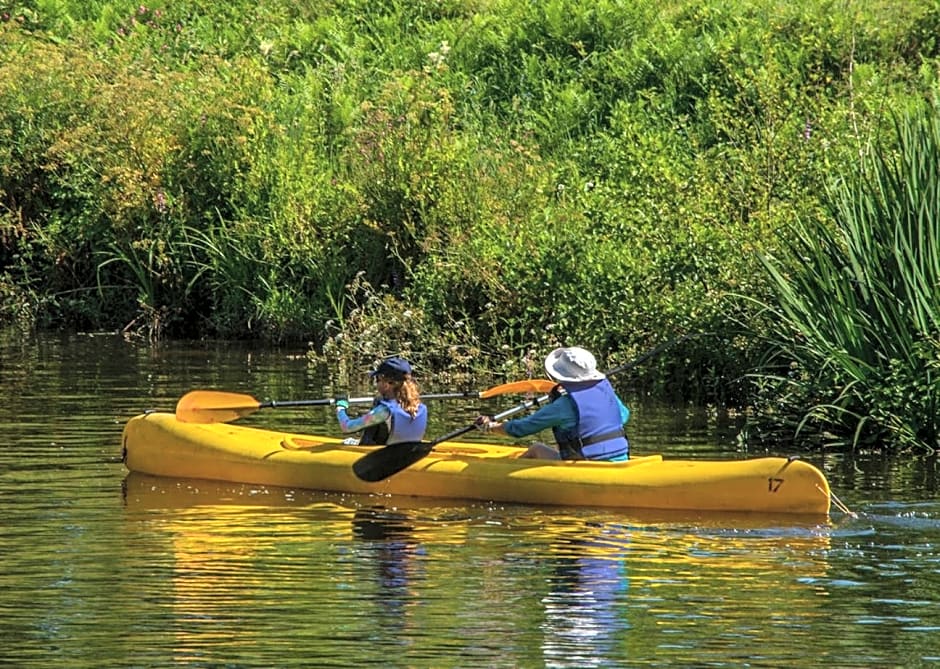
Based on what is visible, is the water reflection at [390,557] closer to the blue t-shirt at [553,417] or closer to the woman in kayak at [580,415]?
the blue t-shirt at [553,417]

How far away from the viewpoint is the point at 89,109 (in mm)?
24516

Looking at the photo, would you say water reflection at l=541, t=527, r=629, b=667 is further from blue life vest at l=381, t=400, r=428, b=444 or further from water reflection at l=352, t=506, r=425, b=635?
blue life vest at l=381, t=400, r=428, b=444

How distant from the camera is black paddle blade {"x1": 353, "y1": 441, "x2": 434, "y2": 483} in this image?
14492 mm

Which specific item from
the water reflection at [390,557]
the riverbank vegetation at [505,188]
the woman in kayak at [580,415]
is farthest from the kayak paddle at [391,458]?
the riverbank vegetation at [505,188]

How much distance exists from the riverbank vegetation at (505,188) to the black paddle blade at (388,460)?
10.6 ft

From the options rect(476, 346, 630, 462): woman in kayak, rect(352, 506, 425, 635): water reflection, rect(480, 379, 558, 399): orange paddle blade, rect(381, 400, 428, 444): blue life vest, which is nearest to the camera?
rect(352, 506, 425, 635): water reflection

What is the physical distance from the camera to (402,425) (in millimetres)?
14711

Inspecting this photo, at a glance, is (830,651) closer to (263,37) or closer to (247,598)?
(247,598)

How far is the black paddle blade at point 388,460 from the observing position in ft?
47.5

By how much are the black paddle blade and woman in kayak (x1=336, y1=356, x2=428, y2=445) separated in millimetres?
161

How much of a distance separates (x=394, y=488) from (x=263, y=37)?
637 inches

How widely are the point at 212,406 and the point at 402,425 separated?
190 cm

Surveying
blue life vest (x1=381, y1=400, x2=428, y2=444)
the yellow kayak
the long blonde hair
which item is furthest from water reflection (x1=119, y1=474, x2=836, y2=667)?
the long blonde hair

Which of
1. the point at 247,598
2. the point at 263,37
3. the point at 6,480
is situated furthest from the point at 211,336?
the point at 247,598
